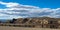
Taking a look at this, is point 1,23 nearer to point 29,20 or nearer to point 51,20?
point 29,20

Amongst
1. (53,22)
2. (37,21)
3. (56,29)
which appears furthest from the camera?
(37,21)

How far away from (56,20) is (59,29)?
5029 millimetres

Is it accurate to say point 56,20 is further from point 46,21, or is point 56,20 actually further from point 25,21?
point 25,21

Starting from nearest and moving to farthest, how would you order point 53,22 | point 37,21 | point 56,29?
point 56,29 < point 53,22 < point 37,21

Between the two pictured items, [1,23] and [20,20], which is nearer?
[1,23]

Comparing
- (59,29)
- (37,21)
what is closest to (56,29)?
(59,29)

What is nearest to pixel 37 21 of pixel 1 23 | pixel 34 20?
pixel 34 20

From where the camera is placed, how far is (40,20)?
26.7m

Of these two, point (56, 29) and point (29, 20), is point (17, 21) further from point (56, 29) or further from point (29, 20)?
point (56, 29)

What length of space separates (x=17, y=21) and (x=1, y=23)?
10.0ft

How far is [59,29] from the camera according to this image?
21141 mm

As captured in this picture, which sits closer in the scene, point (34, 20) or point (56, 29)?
point (56, 29)

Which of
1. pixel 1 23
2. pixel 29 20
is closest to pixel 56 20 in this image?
pixel 29 20

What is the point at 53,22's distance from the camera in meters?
25.7
